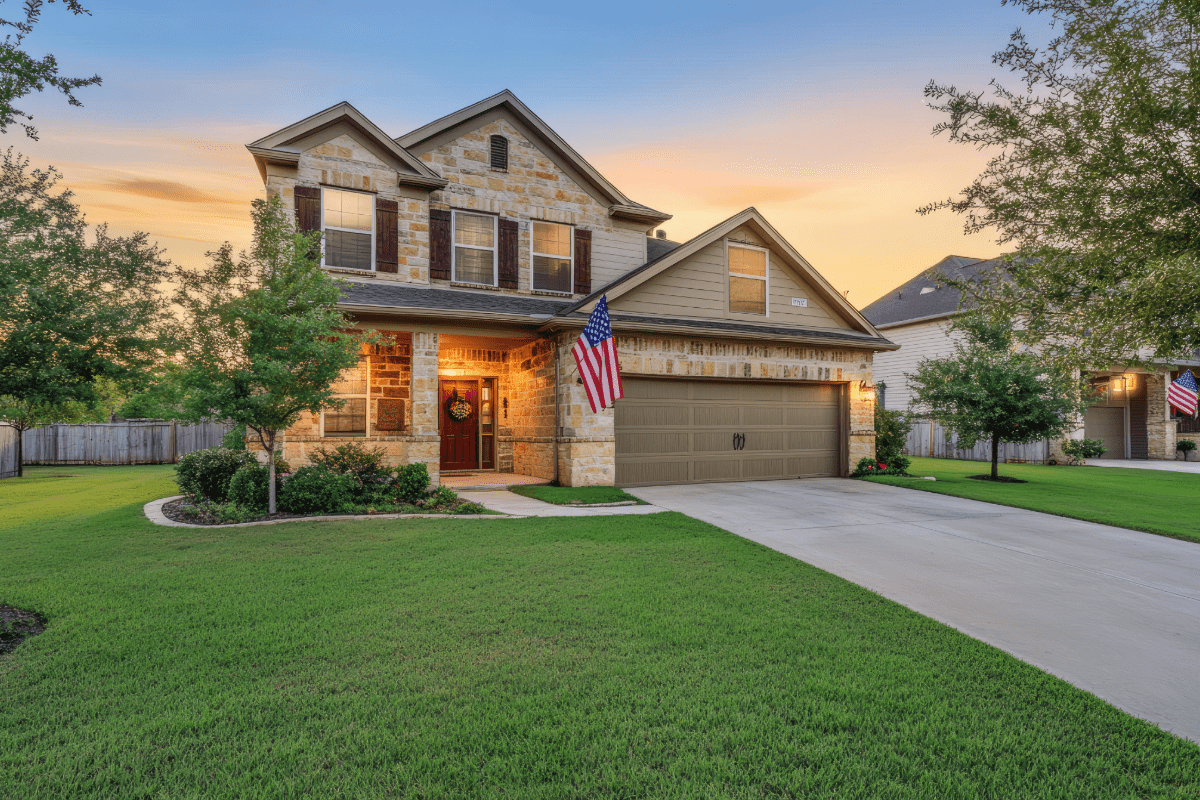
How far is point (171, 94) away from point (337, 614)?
12296 mm

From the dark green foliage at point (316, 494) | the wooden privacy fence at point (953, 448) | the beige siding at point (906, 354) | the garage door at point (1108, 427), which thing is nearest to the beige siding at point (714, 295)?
the dark green foliage at point (316, 494)

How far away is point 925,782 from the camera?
2430mm

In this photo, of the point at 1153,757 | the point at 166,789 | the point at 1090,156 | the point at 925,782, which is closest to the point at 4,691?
the point at 166,789

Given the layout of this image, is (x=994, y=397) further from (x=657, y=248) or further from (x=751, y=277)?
(x=657, y=248)

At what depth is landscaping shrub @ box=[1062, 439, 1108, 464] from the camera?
19578 millimetres

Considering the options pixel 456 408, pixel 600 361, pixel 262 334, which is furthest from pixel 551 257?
pixel 262 334

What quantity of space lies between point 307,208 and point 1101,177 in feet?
39.3

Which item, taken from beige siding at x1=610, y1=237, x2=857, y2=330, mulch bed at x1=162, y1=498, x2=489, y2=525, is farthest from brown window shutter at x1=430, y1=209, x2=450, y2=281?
mulch bed at x1=162, y1=498, x2=489, y2=525

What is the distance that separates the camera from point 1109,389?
23.5 m

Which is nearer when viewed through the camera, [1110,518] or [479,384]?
[1110,518]

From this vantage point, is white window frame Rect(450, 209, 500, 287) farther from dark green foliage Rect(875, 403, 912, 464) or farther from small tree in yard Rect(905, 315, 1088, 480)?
small tree in yard Rect(905, 315, 1088, 480)

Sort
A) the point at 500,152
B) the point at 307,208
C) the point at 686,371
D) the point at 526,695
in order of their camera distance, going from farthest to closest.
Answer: the point at 500,152
the point at 686,371
the point at 307,208
the point at 526,695

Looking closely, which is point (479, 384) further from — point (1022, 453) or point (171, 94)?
point (1022, 453)

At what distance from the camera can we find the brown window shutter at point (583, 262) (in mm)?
13555
